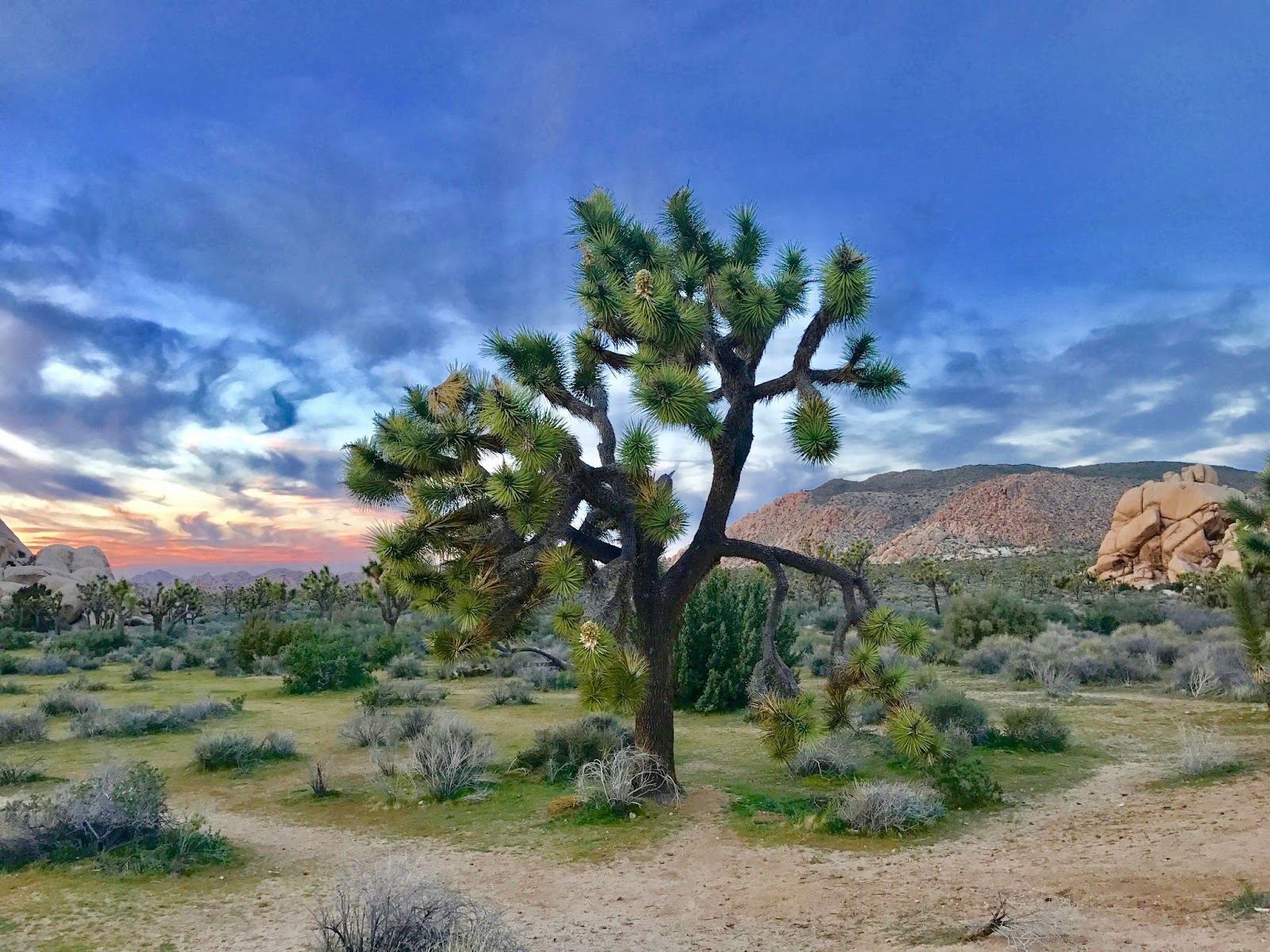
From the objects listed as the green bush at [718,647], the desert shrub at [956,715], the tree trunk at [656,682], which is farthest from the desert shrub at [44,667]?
the desert shrub at [956,715]

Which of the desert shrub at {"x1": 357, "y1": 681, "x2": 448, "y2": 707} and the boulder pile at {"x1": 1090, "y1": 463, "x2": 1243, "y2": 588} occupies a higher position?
the boulder pile at {"x1": 1090, "y1": 463, "x2": 1243, "y2": 588}

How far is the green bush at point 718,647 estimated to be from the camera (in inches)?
664

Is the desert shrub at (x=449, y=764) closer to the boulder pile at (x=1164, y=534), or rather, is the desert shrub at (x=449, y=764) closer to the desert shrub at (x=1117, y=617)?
the desert shrub at (x=1117, y=617)

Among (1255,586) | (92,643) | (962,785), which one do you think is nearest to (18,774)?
(962,785)

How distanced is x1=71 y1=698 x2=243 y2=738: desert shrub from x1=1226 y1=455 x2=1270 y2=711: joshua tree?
18.2 metres

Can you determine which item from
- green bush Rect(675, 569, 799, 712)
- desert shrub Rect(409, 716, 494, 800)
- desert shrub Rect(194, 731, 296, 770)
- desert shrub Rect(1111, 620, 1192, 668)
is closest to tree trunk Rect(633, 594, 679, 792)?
desert shrub Rect(409, 716, 494, 800)

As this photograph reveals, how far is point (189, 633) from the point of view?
122ft

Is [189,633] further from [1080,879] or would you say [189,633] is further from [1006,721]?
[1080,879]

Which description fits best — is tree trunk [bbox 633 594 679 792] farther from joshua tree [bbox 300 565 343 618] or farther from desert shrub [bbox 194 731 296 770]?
joshua tree [bbox 300 565 343 618]

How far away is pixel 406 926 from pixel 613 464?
5525mm

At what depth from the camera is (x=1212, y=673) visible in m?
16.3

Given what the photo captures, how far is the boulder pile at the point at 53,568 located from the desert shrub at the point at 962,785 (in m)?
47.7

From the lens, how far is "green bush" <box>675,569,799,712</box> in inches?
664

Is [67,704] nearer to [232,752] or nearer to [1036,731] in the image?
[232,752]
